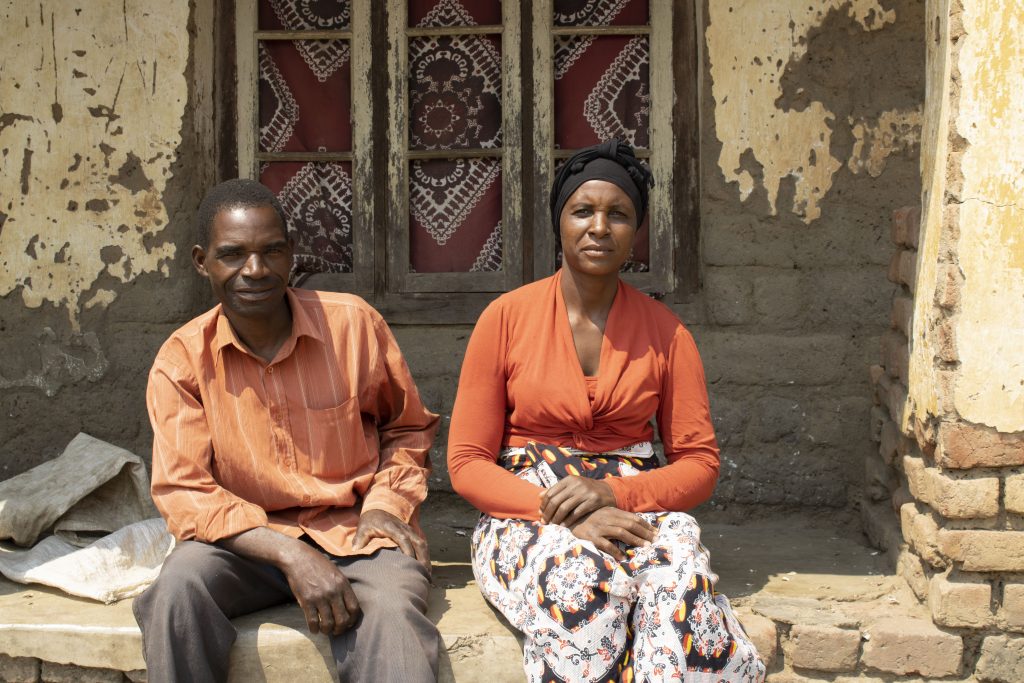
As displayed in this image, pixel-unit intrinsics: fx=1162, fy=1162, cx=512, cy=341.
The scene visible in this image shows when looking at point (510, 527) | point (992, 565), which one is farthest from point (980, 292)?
point (510, 527)

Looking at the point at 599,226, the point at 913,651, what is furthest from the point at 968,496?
the point at 599,226

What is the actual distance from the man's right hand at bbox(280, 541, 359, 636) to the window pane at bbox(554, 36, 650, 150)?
211cm

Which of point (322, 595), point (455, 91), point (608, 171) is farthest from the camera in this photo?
point (455, 91)

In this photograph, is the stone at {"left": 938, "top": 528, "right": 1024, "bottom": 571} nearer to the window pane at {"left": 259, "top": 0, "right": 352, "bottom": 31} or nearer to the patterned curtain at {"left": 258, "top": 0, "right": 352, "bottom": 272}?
the patterned curtain at {"left": 258, "top": 0, "right": 352, "bottom": 272}

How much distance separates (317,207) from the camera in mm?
4500

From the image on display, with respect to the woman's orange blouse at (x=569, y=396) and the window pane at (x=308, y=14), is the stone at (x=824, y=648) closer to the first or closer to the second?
the woman's orange blouse at (x=569, y=396)

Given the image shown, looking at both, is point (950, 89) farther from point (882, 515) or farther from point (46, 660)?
point (46, 660)

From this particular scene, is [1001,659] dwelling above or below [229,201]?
below

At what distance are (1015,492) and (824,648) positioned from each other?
2.15ft

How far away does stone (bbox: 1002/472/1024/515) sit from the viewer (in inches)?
120

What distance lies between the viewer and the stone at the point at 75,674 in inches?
128

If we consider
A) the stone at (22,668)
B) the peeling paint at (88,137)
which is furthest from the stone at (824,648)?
the peeling paint at (88,137)

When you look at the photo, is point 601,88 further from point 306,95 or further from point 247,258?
point 247,258

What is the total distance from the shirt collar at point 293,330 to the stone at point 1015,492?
1.89m
